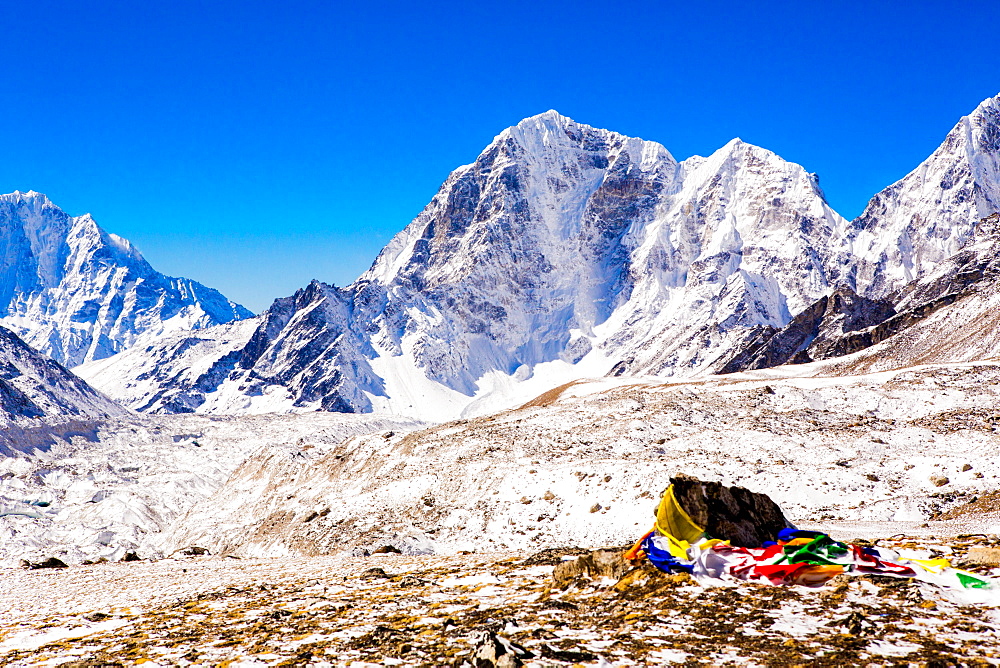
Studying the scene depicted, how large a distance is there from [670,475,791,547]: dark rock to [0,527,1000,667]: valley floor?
1.56 meters

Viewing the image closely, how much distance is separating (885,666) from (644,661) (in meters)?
2.68

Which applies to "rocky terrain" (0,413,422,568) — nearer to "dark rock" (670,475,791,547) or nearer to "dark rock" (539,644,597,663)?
"dark rock" (670,475,791,547)

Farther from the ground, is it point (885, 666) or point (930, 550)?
point (930, 550)

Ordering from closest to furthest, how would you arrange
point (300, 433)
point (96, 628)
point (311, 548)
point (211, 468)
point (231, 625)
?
point (231, 625) → point (96, 628) → point (311, 548) → point (211, 468) → point (300, 433)

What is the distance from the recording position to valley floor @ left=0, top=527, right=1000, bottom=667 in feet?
31.4

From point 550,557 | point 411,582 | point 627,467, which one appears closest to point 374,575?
point 411,582

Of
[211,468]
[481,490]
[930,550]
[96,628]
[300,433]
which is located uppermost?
[300,433]

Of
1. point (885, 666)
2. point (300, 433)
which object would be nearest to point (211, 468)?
point (300, 433)

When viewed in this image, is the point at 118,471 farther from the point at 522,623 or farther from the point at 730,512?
the point at 522,623

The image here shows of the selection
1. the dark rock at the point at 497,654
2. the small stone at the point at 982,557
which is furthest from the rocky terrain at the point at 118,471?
the small stone at the point at 982,557

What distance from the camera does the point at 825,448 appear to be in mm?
28875

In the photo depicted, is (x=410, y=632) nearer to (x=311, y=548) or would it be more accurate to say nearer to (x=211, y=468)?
(x=311, y=548)

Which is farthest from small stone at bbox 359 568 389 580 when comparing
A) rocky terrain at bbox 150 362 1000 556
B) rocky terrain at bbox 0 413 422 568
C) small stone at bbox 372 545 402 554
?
rocky terrain at bbox 0 413 422 568

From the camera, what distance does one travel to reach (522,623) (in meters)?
11.3
